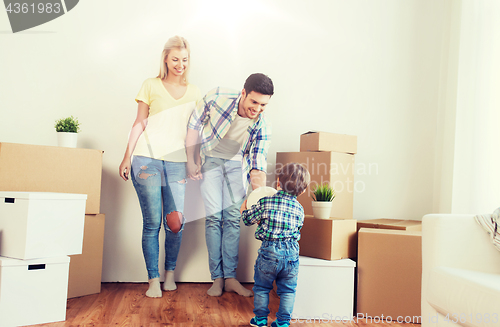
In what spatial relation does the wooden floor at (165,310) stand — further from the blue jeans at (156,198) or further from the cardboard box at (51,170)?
the cardboard box at (51,170)

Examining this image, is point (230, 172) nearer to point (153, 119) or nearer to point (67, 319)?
point (153, 119)

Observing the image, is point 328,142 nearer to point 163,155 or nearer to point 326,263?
point 326,263

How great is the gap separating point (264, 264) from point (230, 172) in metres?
0.66

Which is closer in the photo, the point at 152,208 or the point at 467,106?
the point at 152,208

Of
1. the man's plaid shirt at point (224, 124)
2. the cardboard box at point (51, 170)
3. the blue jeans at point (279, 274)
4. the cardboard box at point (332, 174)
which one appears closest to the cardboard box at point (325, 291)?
the blue jeans at point (279, 274)

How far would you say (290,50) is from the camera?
2.36 m

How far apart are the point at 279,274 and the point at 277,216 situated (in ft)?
0.77

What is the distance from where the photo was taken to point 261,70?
232 cm

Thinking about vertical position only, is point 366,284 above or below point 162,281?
above

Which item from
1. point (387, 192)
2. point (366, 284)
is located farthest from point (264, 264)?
point (387, 192)

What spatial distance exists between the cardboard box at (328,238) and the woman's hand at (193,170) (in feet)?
2.03

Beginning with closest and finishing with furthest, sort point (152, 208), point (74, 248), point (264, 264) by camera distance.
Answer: point (264, 264)
point (74, 248)
point (152, 208)

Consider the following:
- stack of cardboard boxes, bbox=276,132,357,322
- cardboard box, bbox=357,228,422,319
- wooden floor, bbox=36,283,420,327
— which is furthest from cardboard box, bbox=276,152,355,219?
wooden floor, bbox=36,283,420,327

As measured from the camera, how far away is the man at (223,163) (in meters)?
1.87
